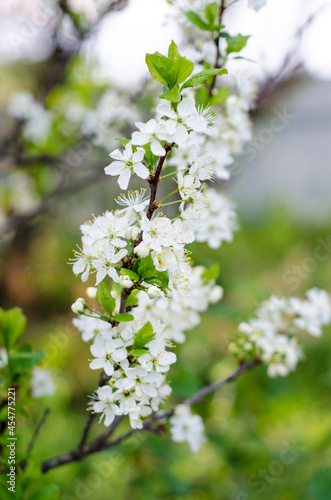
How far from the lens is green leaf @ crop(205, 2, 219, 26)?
0.98 m

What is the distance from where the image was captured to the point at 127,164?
752 mm

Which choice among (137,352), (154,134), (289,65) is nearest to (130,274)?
(137,352)

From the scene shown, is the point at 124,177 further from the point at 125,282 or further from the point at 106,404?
the point at 106,404

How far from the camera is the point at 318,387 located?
3064mm

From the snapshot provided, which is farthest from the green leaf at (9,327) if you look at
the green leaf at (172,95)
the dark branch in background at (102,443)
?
the green leaf at (172,95)

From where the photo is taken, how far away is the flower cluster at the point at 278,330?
112cm

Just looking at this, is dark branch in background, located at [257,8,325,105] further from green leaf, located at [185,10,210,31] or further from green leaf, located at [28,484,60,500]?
green leaf, located at [28,484,60,500]

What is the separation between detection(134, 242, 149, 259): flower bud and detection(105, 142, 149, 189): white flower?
119mm

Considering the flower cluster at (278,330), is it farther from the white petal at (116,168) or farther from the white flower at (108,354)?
the white petal at (116,168)

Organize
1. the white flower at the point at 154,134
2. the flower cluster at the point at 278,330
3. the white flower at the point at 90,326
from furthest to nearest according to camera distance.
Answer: the flower cluster at the point at 278,330, the white flower at the point at 90,326, the white flower at the point at 154,134

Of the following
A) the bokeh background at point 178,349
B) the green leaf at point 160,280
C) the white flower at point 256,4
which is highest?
the white flower at point 256,4

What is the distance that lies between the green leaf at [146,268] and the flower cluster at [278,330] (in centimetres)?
52

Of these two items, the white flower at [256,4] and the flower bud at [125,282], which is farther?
the white flower at [256,4]

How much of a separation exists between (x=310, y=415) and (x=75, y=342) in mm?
1998
